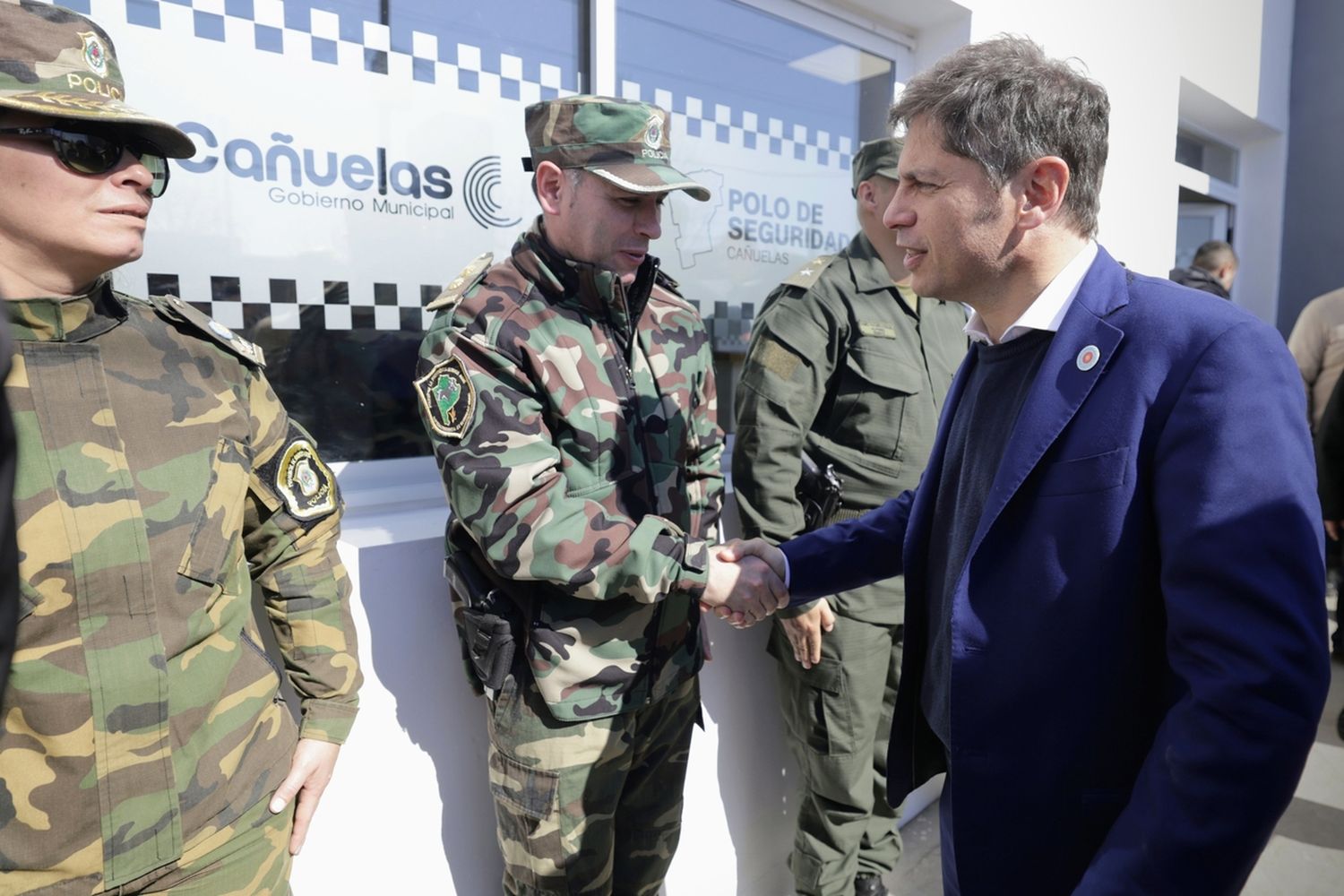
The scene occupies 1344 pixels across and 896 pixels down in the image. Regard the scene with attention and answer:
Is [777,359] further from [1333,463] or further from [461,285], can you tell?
[1333,463]

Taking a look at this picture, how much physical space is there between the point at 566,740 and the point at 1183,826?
108cm

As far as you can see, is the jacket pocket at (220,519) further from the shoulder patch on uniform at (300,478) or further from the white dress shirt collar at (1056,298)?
the white dress shirt collar at (1056,298)

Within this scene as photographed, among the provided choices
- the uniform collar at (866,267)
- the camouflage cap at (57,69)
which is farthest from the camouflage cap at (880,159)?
→ the camouflage cap at (57,69)

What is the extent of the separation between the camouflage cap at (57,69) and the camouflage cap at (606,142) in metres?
0.78

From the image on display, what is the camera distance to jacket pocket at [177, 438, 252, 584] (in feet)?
3.93

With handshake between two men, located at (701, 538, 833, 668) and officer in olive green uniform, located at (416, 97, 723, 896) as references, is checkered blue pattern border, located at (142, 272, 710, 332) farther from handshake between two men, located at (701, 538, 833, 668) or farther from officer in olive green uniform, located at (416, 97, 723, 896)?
handshake between two men, located at (701, 538, 833, 668)

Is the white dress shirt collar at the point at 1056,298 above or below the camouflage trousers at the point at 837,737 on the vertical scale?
above

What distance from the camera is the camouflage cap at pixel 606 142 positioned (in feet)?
5.80

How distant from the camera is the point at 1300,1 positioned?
6562 millimetres

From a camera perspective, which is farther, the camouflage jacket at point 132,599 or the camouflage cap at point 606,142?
the camouflage cap at point 606,142

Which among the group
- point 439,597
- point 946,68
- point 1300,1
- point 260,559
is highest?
point 1300,1

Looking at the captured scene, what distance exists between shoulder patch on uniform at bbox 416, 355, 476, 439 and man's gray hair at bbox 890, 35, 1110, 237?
89 cm

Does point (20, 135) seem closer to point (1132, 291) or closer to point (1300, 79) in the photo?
point (1132, 291)

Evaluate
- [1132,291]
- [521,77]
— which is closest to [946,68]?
[1132,291]
